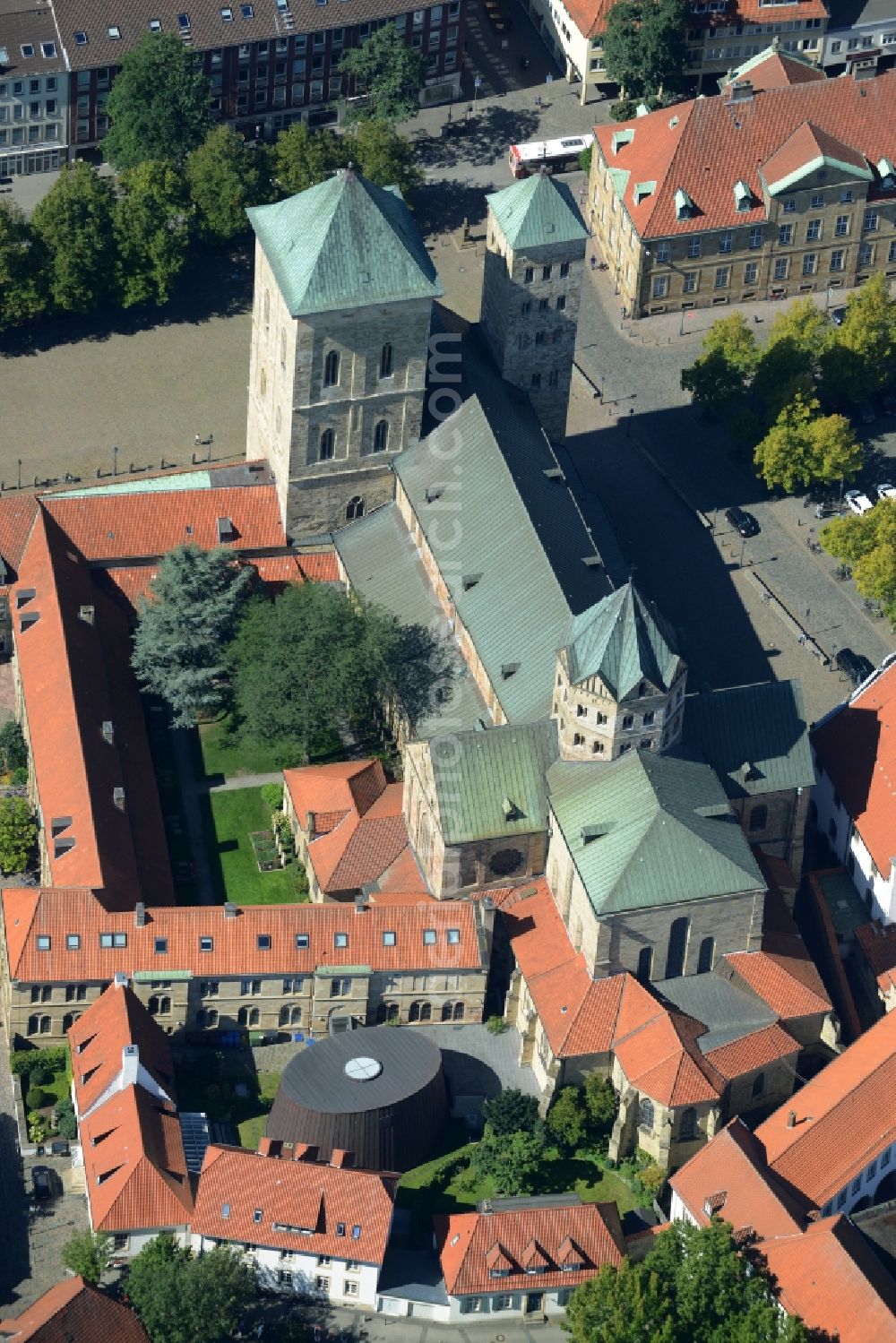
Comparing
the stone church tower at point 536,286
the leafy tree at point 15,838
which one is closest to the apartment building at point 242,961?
the leafy tree at point 15,838

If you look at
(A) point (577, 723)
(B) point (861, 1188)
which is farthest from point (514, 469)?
(B) point (861, 1188)

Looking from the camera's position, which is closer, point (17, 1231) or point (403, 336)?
point (17, 1231)

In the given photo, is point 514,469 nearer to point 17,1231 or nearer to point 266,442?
point 266,442

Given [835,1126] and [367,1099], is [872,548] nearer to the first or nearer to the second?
[835,1126]

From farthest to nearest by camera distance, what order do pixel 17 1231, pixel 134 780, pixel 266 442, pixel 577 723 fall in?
pixel 266 442 → pixel 134 780 → pixel 577 723 → pixel 17 1231

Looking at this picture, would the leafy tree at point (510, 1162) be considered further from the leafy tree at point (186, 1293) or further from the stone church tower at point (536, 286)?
the stone church tower at point (536, 286)

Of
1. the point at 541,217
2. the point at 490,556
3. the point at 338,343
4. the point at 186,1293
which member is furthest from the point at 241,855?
the point at 541,217

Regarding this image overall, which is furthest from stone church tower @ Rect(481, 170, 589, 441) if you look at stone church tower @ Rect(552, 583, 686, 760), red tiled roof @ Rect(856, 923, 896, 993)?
red tiled roof @ Rect(856, 923, 896, 993)
